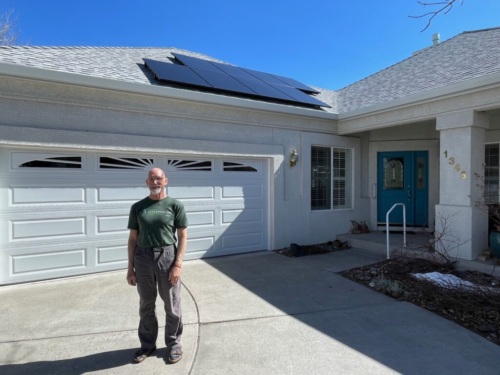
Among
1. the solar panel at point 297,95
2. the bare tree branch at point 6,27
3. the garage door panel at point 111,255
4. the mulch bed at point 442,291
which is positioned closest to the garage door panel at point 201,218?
the garage door panel at point 111,255

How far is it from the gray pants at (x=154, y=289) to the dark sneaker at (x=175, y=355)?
4 centimetres

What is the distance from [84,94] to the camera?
5293 mm

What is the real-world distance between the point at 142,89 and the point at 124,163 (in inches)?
55.3

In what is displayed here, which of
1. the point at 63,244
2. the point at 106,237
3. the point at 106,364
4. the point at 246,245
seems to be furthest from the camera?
the point at 246,245

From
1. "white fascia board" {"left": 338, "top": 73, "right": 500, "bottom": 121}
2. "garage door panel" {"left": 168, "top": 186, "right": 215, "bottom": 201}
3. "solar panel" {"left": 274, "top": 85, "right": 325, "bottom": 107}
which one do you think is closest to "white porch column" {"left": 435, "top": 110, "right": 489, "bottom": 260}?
"white fascia board" {"left": 338, "top": 73, "right": 500, "bottom": 121}

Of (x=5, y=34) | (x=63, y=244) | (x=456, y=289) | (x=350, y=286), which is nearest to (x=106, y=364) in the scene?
(x=63, y=244)

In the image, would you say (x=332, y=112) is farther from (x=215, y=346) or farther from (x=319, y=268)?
(x=215, y=346)

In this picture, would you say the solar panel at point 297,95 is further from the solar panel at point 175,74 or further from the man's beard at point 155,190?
the man's beard at point 155,190

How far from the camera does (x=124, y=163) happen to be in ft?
19.3

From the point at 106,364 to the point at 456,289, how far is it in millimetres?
4603

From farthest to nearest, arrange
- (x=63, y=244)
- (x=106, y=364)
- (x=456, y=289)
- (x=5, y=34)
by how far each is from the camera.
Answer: (x=5, y=34)
(x=63, y=244)
(x=456, y=289)
(x=106, y=364)

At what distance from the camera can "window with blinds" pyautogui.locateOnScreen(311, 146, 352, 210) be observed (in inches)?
321

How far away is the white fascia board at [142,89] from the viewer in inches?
186

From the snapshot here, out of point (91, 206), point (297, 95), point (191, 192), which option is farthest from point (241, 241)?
point (297, 95)
